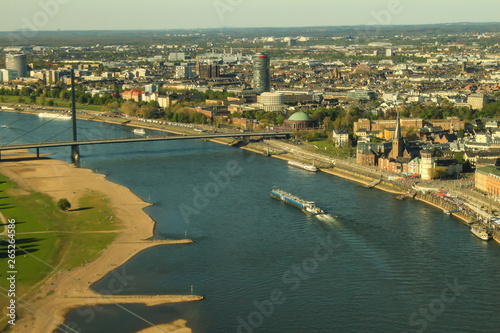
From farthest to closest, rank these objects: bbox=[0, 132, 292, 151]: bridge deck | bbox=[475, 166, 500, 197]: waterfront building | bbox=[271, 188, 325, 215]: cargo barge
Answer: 1. bbox=[0, 132, 292, 151]: bridge deck
2. bbox=[475, 166, 500, 197]: waterfront building
3. bbox=[271, 188, 325, 215]: cargo barge

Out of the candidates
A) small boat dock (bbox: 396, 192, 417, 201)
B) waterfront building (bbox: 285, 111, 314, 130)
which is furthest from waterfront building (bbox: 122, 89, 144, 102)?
small boat dock (bbox: 396, 192, 417, 201)

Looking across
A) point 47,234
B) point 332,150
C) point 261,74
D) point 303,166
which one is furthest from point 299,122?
point 261,74

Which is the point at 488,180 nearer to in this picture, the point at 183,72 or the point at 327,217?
the point at 327,217

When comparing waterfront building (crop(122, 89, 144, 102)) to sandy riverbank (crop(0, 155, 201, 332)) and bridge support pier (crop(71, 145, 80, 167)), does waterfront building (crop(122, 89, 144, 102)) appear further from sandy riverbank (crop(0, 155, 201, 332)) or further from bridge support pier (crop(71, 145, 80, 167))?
sandy riverbank (crop(0, 155, 201, 332))

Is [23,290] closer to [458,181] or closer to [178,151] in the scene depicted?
[458,181]

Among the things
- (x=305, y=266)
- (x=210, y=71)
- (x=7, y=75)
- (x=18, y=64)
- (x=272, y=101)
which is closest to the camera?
(x=305, y=266)

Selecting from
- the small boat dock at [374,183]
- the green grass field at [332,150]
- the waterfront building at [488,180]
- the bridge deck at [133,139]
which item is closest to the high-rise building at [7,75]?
the bridge deck at [133,139]
